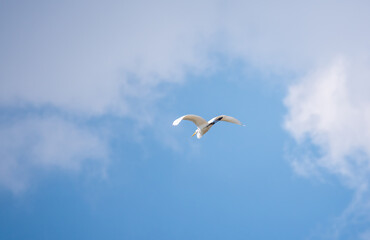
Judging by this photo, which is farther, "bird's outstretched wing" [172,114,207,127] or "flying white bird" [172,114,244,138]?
"flying white bird" [172,114,244,138]

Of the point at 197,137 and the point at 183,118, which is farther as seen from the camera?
the point at 197,137

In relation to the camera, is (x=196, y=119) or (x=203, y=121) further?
(x=203, y=121)

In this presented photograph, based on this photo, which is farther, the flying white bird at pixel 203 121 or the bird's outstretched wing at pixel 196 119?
the flying white bird at pixel 203 121

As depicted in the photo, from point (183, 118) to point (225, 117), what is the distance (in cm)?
391

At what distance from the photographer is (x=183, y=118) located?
44688 mm

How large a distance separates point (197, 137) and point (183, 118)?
12.8ft

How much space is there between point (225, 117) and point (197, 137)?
3.81m

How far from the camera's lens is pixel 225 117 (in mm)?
45688

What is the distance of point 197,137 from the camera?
4791 centimetres
